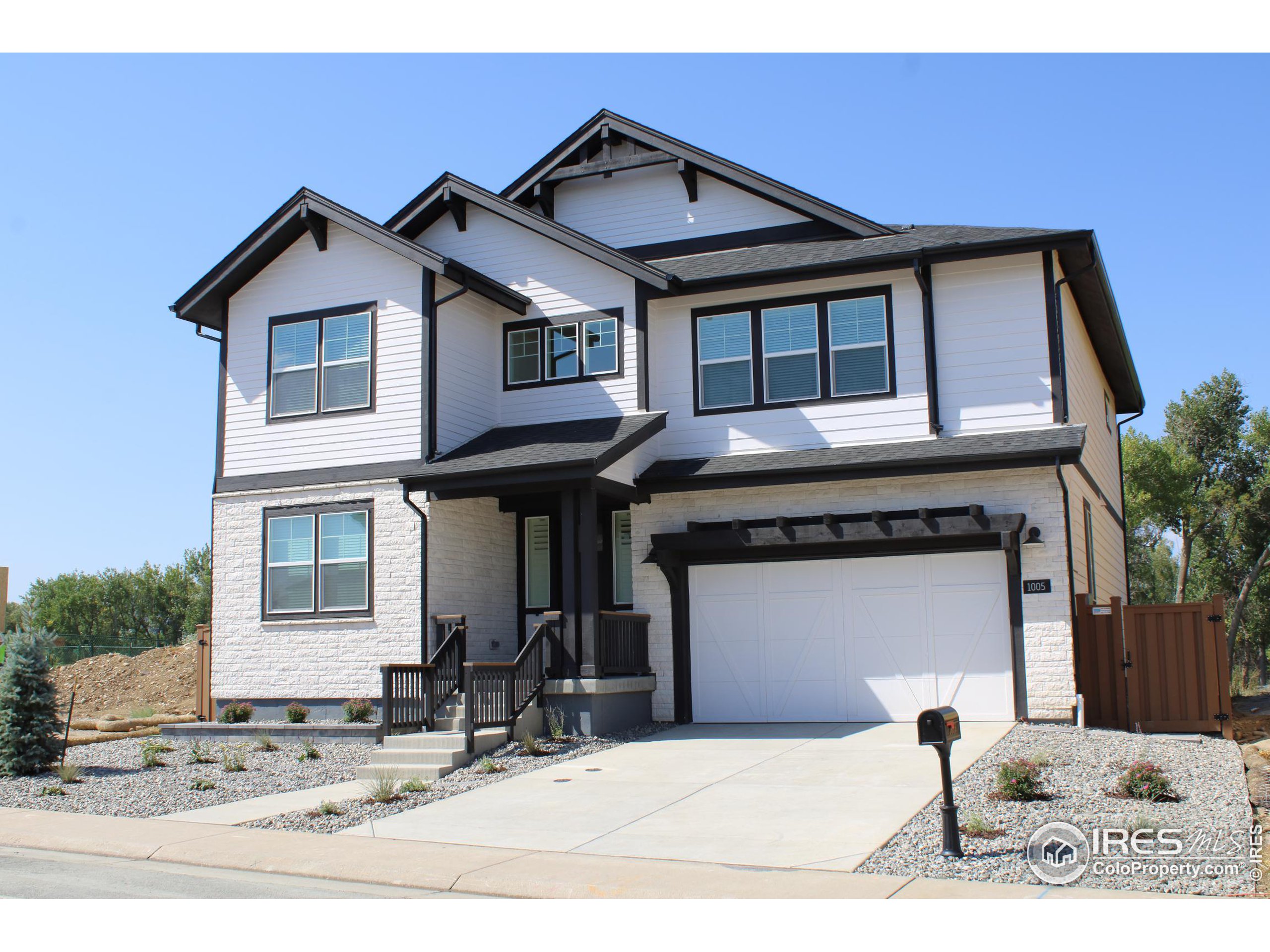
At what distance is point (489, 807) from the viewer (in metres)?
11.0

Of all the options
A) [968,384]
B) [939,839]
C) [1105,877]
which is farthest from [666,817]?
[968,384]

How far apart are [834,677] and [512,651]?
5.25 meters

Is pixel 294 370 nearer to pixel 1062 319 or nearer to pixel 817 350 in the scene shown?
pixel 817 350

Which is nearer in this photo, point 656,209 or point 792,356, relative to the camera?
point 792,356

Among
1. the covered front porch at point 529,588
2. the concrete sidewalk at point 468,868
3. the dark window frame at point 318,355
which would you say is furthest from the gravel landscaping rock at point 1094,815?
the dark window frame at point 318,355

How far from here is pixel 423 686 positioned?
576 inches

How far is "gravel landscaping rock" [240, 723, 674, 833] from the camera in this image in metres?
10.5

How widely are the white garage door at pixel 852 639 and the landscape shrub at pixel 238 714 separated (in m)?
6.68

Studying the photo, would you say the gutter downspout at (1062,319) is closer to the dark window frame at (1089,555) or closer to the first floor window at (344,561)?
the dark window frame at (1089,555)

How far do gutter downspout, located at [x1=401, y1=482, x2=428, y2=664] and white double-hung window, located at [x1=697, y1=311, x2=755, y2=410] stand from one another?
4.65 m

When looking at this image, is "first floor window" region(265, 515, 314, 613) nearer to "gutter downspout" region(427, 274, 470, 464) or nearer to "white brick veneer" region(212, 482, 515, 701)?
"white brick veneer" region(212, 482, 515, 701)

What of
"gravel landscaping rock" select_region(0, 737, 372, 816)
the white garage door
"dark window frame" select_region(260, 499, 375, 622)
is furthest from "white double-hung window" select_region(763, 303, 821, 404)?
"gravel landscaping rock" select_region(0, 737, 372, 816)

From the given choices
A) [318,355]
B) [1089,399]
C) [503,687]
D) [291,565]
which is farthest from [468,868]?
[1089,399]

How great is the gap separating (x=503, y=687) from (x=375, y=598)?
3.33 m
